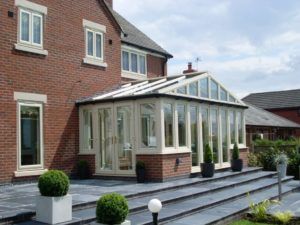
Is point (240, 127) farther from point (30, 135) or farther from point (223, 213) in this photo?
point (30, 135)

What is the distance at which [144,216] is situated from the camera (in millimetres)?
9695

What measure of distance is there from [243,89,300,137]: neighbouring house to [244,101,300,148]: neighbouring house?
7940 mm

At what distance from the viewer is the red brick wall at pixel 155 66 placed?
71.9 feet

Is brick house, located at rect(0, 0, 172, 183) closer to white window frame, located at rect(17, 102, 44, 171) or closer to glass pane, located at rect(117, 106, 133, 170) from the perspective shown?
white window frame, located at rect(17, 102, 44, 171)

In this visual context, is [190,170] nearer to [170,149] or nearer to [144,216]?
[170,149]

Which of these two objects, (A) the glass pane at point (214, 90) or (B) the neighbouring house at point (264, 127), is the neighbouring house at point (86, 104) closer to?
(A) the glass pane at point (214, 90)

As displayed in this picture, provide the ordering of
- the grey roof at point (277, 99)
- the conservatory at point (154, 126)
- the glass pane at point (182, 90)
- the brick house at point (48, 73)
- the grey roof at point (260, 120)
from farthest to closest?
the grey roof at point (277, 99)
the grey roof at point (260, 120)
the glass pane at point (182, 90)
the conservatory at point (154, 126)
the brick house at point (48, 73)

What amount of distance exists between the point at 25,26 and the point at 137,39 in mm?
8136

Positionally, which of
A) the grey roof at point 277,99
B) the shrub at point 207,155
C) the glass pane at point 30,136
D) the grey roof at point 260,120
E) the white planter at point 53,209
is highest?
the grey roof at point 277,99

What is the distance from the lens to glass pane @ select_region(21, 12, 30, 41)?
559 inches

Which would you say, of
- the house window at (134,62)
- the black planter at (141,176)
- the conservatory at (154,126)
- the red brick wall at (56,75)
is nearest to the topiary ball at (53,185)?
the red brick wall at (56,75)

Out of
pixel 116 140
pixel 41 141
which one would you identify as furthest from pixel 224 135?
pixel 41 141

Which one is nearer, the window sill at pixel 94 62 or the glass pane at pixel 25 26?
the glass pane at pixel 25 26

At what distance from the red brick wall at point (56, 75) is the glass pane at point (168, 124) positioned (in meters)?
3.50
